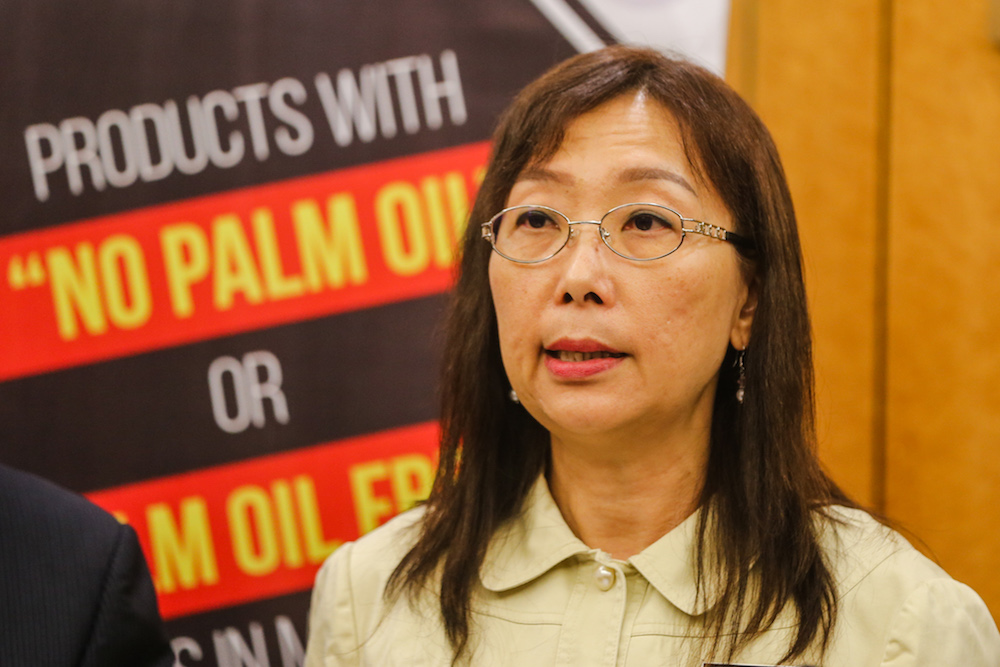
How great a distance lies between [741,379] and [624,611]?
39 cm

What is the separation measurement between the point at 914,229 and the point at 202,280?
153 centimetres

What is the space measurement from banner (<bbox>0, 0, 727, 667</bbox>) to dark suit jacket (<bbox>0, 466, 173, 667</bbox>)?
0.63 m

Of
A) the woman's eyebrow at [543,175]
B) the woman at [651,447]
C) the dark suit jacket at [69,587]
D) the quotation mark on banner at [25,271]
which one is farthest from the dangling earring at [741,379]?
the quotation mark on banner at [25,271]

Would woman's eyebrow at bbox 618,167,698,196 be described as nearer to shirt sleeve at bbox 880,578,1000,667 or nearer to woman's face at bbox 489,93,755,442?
woman's face at bbox 489,93,755,442

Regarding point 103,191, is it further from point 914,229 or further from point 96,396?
point 914,229

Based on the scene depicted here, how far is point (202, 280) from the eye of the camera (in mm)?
2023

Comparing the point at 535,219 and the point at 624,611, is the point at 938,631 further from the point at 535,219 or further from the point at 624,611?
the point at 535,219

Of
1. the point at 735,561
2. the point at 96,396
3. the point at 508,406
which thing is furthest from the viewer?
the point at 96,396

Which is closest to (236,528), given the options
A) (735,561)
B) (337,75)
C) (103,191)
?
(103,191)

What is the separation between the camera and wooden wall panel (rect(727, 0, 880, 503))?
207 centimetres

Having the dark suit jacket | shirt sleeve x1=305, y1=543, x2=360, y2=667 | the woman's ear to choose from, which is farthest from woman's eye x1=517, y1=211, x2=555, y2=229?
the dark suit jacket

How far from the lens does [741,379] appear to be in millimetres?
1430

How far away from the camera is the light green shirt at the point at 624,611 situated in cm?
124

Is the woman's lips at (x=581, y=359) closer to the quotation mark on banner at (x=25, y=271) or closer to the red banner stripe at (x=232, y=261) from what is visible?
the red banner stripe at (x=232, y=261)
